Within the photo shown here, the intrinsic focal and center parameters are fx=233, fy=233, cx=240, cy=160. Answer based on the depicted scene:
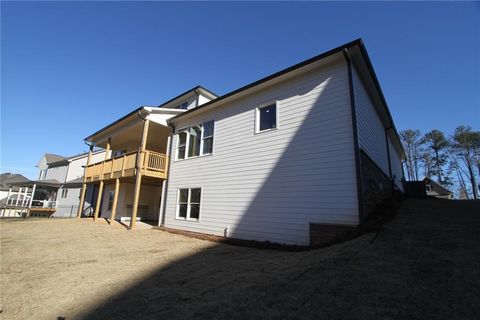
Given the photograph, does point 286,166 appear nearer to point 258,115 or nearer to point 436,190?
point 258,115

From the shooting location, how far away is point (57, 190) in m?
29.5

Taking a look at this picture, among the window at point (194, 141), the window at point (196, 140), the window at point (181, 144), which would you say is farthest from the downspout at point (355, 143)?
the window at point (181, 144)

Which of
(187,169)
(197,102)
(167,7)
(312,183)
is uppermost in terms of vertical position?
(167,7)

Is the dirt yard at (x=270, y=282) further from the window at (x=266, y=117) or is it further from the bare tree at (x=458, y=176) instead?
the bare tree at (x=458, y=176)

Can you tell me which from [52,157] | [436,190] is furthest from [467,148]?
[52,157]

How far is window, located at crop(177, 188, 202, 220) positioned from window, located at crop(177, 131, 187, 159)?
2039 millimetres

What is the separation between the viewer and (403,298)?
300cm

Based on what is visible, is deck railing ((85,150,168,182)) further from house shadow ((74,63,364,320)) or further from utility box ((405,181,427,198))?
utility box ((405,181,427,198))

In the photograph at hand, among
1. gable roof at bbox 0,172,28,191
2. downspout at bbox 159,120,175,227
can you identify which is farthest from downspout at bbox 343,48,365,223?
gable roof at bbox 0,172,28,191

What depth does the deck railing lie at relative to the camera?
12.6 metres

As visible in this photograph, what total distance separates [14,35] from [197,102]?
9.78 meters

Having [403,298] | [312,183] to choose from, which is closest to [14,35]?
[312,183]

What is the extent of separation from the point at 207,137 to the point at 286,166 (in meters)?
5.01

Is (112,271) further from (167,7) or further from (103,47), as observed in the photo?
(103,47)
